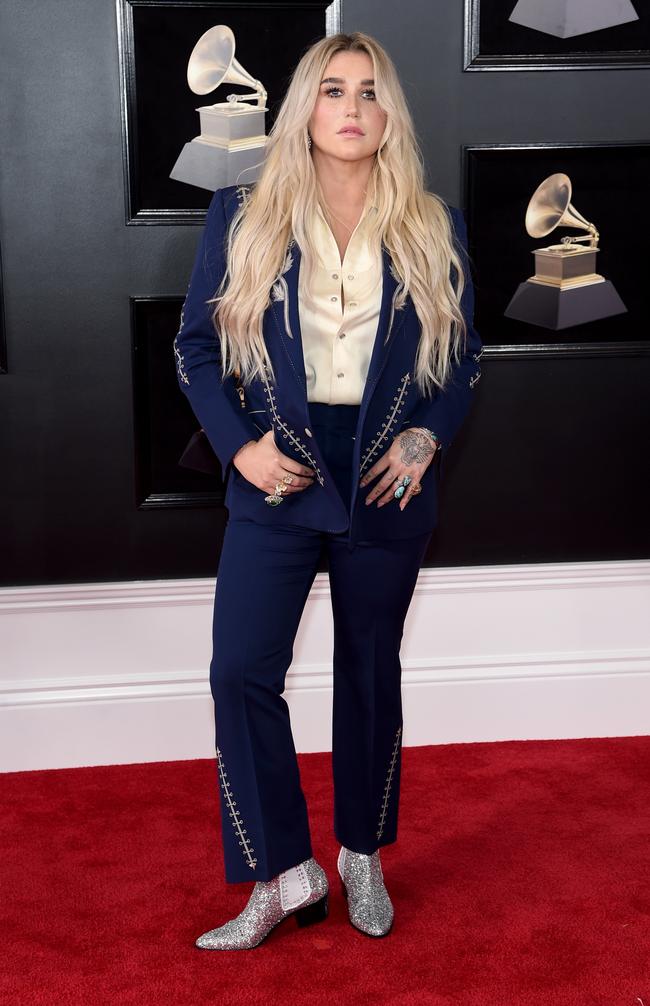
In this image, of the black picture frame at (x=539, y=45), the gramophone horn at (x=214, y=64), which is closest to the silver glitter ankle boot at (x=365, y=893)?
the gramophone horn at (x=214, y=64)

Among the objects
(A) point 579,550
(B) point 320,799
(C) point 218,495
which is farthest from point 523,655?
(C) point 218,495

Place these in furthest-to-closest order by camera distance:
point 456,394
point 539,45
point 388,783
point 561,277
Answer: point 561,277, point 539,45, point 388,783, point 456,394

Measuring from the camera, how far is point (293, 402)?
222 centimetres

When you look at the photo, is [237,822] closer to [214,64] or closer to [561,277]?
[561,277]

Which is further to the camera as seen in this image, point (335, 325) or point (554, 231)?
point (554, 231)

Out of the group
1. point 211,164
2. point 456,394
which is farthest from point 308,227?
point 211,164

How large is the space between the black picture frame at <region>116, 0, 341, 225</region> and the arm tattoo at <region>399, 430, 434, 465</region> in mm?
1031

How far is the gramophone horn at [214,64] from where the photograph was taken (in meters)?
2.92

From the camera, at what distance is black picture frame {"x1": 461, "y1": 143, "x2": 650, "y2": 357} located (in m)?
3.09

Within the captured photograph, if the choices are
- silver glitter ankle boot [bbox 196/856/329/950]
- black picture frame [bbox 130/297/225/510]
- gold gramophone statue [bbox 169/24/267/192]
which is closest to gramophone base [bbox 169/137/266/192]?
gold gramophone statue [bbox 169/24/267/192]

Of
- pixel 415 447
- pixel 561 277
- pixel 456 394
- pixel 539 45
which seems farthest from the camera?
pixel 561 277

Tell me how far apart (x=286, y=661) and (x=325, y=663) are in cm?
99

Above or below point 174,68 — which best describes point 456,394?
below

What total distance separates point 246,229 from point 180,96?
874mm
